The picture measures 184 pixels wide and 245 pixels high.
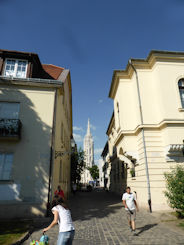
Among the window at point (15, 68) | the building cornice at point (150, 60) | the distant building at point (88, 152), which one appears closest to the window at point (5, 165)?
the window at point (15, 68)

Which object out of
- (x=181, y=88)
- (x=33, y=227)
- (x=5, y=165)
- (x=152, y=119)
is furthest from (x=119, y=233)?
(x=181, y=88)

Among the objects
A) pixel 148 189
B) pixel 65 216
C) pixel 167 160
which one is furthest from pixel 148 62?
pixel 65 216

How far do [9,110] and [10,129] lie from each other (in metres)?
1.59

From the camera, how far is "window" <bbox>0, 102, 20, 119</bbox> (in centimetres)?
1028

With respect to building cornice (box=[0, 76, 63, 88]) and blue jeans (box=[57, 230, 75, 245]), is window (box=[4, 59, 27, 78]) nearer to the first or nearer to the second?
building cornice (box=[0, 76, 63, 88])

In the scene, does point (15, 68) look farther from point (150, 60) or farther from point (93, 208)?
point (93, 208)

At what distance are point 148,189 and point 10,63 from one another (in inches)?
502

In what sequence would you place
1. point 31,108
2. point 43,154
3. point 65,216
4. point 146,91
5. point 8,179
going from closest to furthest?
point 65,216 < point 8,179 < point 43,154 < point 31,108 < point 146,91

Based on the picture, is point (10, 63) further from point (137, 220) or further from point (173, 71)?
point (137, 220)

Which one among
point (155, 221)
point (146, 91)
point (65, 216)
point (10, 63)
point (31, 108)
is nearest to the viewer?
point (65, 216)

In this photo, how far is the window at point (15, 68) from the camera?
11172mm

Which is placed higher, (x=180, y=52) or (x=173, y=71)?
(x=180, y=52)

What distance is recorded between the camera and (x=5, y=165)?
9328mm

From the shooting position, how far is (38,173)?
372 inches
